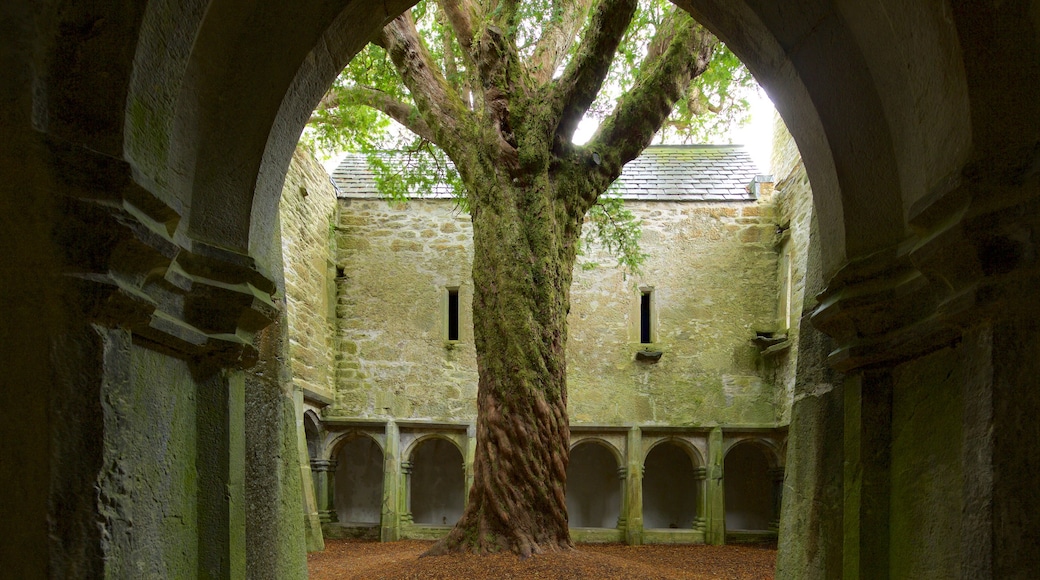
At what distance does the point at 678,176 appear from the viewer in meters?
10.5

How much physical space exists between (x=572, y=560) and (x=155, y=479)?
9.30 feet

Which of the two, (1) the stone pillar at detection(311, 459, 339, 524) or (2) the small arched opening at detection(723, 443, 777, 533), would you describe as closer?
(1) the stone pillar at detection(311, 459, 339, 524)

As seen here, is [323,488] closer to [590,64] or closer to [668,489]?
[668,489]

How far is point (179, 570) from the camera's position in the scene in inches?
64.9

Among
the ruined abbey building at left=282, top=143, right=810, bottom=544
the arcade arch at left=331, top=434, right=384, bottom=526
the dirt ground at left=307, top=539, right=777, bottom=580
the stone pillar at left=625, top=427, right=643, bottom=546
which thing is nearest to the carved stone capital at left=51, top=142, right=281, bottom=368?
the dirt ground at left=307, top=539, right=777, bottom=580

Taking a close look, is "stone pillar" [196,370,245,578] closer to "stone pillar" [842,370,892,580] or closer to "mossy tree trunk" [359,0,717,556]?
"stone pillar" [842,370,892,580]

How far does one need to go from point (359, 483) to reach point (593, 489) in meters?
3.61

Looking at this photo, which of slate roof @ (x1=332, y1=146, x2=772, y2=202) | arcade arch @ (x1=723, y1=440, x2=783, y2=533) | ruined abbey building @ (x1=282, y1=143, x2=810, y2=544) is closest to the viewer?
ruined abbey building @ (x1=282, y1=143, x2=810, y2=544)

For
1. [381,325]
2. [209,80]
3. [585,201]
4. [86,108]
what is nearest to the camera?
[86,108]

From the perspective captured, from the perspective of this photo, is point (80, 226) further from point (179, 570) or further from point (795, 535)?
point (795, 535)

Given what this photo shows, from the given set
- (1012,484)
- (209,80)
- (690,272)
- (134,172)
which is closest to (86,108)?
(134,172)

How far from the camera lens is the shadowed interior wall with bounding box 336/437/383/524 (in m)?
10.3

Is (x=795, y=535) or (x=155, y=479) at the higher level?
(x=155, y=479)

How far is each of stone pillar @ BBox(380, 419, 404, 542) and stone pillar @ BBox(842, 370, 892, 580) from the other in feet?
25.1
